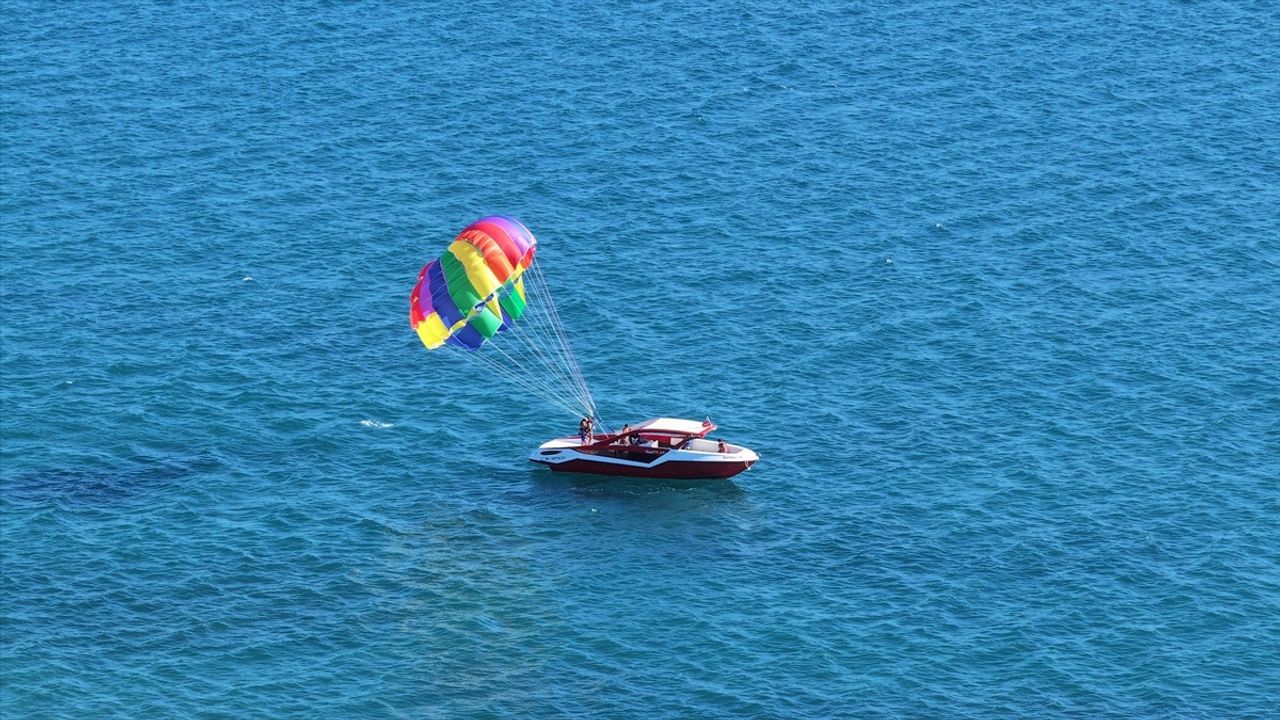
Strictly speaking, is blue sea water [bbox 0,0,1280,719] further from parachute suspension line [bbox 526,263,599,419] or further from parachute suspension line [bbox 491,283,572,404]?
parachute suspension line [bbox 491,283,572,404]

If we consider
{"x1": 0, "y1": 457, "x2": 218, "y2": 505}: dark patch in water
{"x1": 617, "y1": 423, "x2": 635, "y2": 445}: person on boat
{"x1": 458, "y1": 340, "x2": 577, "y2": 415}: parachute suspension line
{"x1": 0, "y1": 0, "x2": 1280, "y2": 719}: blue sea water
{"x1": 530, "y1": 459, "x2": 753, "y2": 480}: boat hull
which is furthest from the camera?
{"x1": 458, "y1": 340, "x2": 577, "y2": 415}: parachute suspension line

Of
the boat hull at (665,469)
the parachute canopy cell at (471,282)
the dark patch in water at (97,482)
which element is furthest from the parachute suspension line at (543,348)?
the dark patch in water at (97,482)

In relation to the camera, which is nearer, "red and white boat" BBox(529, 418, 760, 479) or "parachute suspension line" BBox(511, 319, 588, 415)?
"red and white boat" BBox(529, 418, 760, 479)

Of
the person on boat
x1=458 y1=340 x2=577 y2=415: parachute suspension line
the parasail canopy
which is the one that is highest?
the parasail canopy

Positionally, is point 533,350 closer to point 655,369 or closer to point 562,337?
point 562,337

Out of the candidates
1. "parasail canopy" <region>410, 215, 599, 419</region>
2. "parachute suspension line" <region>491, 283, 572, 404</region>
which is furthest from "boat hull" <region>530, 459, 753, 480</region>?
"parachute suspension line" <region>491, 283, 572, 404</region>

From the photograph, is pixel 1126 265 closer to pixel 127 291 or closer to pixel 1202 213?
pixel 1202 213

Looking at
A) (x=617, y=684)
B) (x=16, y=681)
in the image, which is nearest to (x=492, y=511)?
(x=617, y=684)
